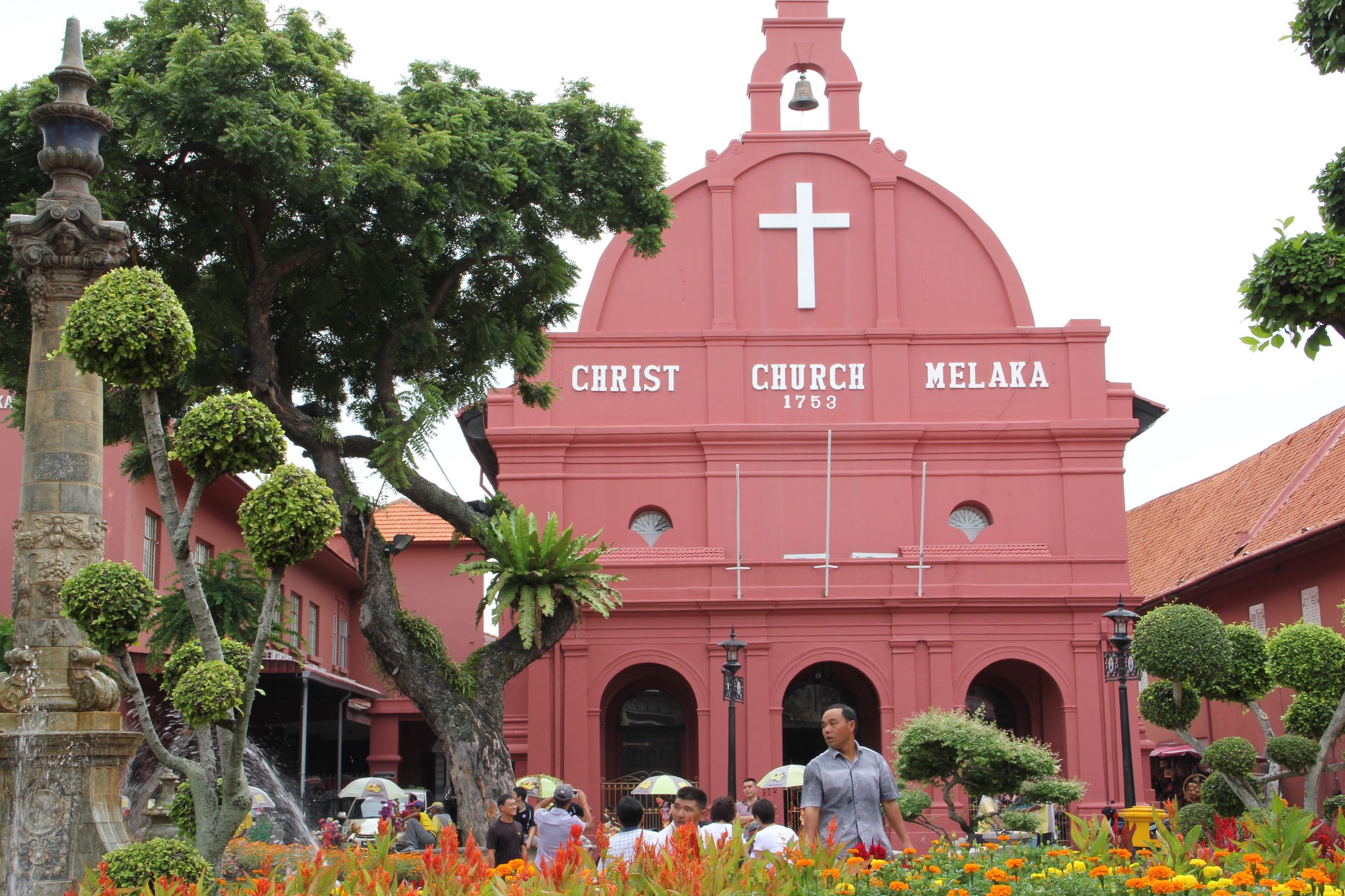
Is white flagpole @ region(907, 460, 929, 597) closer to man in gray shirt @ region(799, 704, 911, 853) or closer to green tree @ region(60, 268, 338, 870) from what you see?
man in gray shirt @ region(799, 704, 911, 853)

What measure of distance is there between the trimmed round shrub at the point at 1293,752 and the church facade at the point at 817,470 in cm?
692

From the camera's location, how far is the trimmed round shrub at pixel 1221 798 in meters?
16.0

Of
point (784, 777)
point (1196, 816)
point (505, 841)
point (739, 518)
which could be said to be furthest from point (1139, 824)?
point (739, 518)

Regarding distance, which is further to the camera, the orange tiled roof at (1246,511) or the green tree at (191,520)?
the orange tiled roof at (1246,511)

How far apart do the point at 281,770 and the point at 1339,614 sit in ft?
64.2

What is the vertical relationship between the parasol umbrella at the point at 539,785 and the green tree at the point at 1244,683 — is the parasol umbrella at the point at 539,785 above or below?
below

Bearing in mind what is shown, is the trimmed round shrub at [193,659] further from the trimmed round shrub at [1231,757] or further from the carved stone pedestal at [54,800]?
the trimmed round shrub at [1231,757]

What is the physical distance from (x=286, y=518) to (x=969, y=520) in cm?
1960

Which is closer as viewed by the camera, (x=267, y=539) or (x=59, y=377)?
(x=267, y=539)

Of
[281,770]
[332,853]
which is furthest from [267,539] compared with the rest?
[281,770]

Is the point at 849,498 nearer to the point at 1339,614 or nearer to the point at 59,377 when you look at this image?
the point at 1339,614

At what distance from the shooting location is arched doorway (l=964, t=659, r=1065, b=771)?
24578 mm

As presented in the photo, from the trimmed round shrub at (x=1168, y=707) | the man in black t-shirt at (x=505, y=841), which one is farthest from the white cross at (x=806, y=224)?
the man in black t-shirt at (x=505, y=841)

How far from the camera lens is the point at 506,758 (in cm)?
1773
